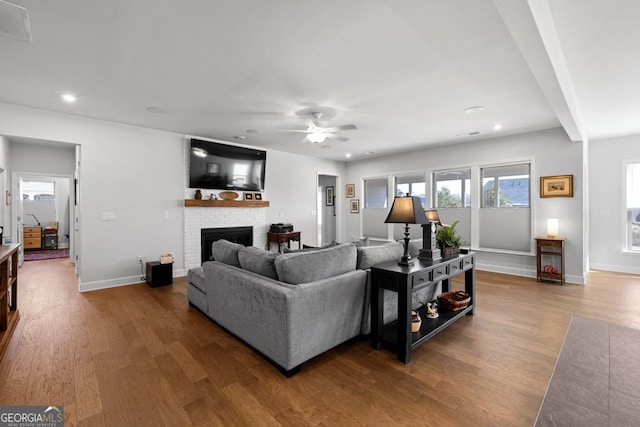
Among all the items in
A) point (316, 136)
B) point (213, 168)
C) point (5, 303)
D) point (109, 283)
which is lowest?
point (109, 283)

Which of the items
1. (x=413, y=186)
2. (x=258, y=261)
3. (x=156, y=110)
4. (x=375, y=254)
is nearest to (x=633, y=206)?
(x=413, y=186)

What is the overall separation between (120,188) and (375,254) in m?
4.15

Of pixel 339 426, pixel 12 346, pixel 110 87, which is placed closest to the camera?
pixel 339 426

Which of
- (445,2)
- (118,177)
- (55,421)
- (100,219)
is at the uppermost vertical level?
(445,2)

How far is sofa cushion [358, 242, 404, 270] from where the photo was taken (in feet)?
8.90

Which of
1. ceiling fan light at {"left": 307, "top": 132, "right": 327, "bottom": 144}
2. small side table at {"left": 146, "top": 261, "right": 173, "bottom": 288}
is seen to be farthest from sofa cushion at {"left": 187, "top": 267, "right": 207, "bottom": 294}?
ceiling fan light at {"left": 307, "top": 132, "right": 327, "bottom": 144}

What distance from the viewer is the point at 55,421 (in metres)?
1.67

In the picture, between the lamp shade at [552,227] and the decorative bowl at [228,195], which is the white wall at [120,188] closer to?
the decorative bowl at [228,195]

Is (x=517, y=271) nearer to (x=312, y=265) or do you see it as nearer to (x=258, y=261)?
(x=312, y=265)

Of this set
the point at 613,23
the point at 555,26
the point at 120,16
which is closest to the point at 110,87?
the point at 120,16

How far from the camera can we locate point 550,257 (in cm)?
488

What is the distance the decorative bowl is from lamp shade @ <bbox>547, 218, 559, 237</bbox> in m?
5.68

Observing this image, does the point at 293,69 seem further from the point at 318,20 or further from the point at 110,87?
the point at 110,87

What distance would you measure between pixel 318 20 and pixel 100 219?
4.31 metres
